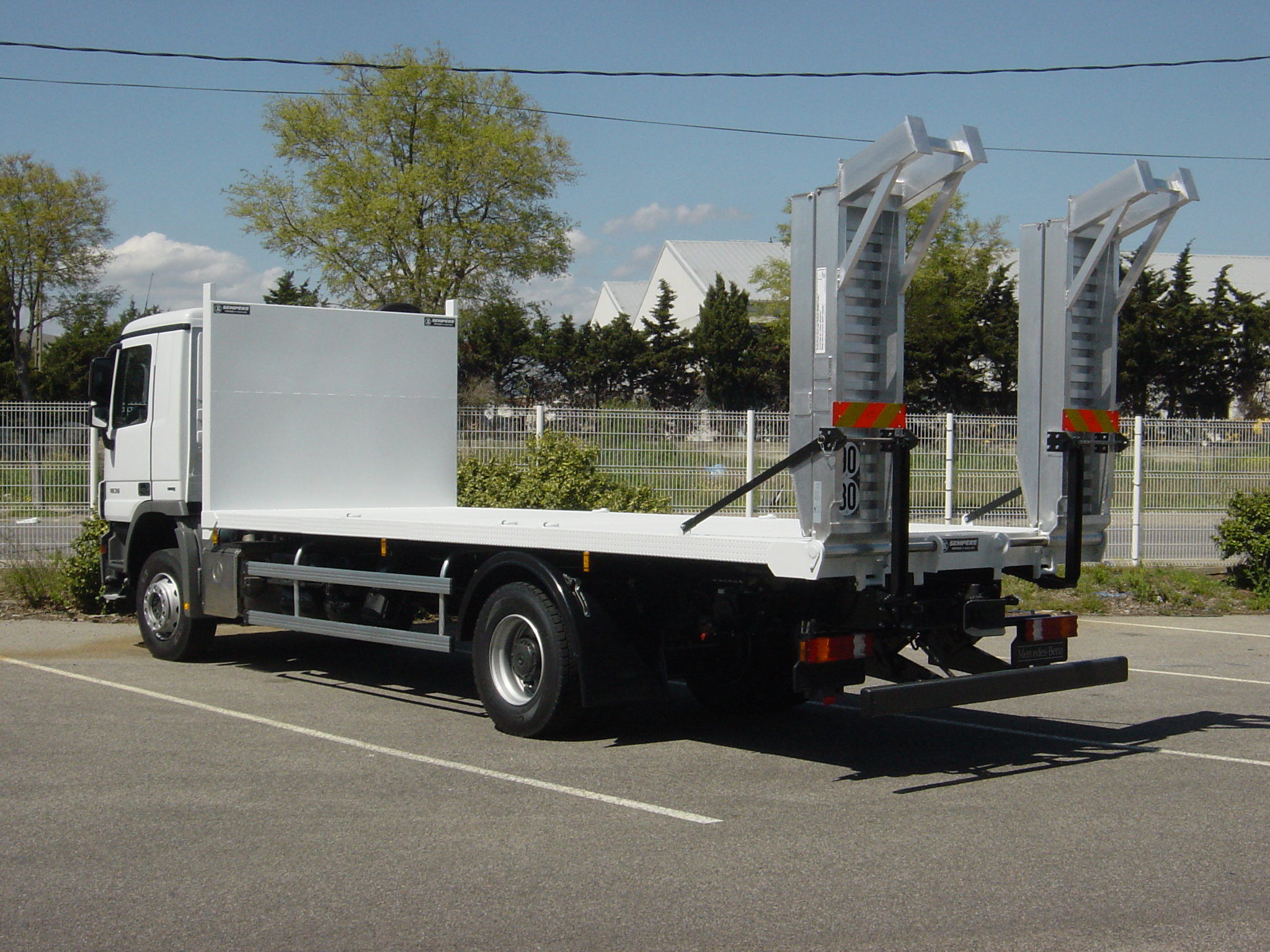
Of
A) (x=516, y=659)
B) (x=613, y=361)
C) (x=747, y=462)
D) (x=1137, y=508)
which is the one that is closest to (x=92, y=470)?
(x=747, y=462)

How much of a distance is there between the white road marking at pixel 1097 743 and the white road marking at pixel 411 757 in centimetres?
295

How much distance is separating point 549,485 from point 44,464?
6.50m

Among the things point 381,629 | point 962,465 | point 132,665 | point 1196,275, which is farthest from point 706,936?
point 1196,275

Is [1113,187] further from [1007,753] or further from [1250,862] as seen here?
[1250,862]

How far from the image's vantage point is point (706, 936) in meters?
4.44

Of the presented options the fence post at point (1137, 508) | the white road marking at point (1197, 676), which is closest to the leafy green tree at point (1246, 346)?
the fence post at point (1137, 508)

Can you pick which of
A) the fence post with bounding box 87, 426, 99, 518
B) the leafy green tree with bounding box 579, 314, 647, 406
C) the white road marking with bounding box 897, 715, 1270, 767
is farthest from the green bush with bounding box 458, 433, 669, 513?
the leafy green tree with bounding box 579, 314, 647, 406

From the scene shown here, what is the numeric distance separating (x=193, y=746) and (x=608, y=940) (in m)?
3.92

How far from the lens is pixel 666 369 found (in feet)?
179

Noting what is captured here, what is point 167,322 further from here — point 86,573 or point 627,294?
point 627,294

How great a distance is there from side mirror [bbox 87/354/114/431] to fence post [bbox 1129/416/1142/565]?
13.1 metres

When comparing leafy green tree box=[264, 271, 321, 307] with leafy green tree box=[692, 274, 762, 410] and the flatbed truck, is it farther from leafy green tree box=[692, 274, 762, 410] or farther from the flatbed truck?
the flatbed truck

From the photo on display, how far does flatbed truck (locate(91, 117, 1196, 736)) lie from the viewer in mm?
6594

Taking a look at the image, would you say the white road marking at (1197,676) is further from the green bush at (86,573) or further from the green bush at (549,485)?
the green bush at (86,573)
